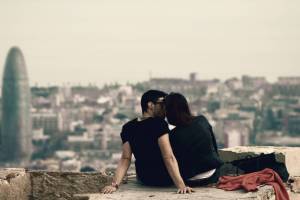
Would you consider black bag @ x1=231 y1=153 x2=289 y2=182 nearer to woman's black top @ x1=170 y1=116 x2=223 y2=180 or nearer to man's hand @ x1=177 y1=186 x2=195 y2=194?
woman's black top @ x1=170 y1=116 x2=223 y2=180

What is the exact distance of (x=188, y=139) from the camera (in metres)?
4.54

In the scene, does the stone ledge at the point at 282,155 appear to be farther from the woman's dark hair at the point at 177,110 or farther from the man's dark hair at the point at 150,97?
the man's dark hair at the point at 150,97

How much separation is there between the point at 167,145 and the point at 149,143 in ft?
0.42

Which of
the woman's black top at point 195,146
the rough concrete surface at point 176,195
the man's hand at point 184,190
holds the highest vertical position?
the woman's black top at point 195,146

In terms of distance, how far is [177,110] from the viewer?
14.7 ft

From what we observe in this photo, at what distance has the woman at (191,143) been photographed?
175 inches

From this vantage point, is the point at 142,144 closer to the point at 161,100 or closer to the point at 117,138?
the point at 161,100

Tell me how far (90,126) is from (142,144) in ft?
321

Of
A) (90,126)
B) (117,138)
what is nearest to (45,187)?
(117,138)

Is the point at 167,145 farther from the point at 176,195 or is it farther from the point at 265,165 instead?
the point at 265,165

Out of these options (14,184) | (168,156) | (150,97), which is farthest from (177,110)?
(14,184)

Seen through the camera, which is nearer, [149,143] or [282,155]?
[149,143]

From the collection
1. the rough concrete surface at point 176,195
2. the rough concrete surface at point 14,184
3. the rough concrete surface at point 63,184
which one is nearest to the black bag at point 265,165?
the rough concrete surface at point 176,195

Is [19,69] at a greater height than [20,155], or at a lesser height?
greater
